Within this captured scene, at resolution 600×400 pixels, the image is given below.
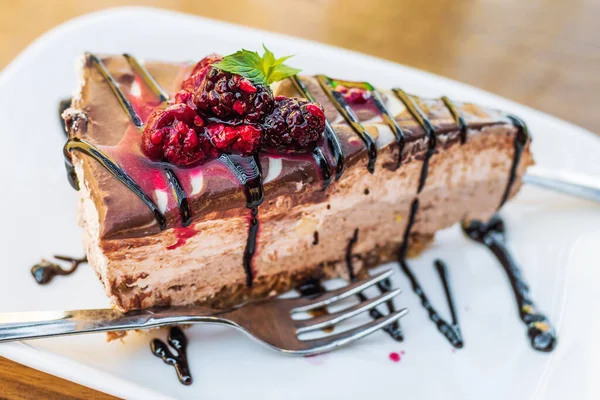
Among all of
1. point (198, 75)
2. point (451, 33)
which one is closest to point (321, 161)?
point (198, 75)

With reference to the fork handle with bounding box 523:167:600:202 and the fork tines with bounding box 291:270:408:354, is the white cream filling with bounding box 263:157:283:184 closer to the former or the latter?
the fork tines with bounding box 291:270:408:354

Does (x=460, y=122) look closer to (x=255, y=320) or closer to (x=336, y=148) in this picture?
(x=336, y=148)

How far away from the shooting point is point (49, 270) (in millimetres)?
1979

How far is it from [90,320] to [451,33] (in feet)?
9.12

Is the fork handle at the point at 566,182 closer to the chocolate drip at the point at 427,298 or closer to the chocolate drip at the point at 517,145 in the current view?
the chocolate drip at the point at 517,145

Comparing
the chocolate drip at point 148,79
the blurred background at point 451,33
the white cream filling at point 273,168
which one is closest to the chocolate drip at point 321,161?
the white cream filling at point 273,168

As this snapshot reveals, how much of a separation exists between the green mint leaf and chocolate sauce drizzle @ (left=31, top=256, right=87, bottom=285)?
886 millimetres

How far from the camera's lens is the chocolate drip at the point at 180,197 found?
168 centimetres

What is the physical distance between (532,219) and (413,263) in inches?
22.8

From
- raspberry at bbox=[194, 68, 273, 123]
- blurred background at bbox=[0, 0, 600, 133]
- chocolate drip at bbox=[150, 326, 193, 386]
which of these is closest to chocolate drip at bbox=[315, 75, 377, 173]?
raspberry at bbox=[194, 68, 273, 123]

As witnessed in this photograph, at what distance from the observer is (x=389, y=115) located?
209 cm

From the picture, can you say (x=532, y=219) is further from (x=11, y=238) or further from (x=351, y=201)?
(x=11, y=238)

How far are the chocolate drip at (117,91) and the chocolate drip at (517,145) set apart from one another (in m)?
1.43

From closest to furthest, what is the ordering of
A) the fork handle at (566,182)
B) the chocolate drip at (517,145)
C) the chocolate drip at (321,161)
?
the chocolate drip at (321,161) < the chocolate drip at (517,145) < the fork handle at (566,182)
